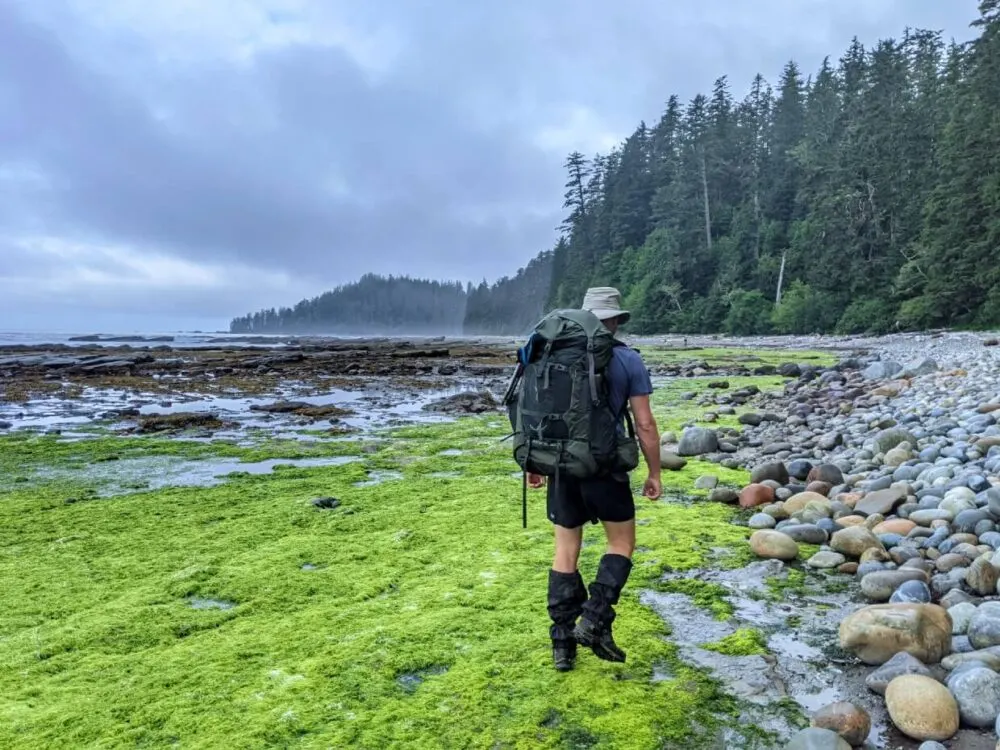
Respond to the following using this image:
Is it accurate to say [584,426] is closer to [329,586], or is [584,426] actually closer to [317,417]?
[329,586]

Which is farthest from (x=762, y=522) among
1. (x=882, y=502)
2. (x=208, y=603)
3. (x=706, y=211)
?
(x=706, y=211)

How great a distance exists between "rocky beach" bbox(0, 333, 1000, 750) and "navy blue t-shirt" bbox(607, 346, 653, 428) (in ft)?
4.31

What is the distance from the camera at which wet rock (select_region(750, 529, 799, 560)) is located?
458 cm

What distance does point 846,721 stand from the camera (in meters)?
2.55

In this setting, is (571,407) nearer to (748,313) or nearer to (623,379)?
(623,379)

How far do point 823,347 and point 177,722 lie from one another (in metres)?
34.3

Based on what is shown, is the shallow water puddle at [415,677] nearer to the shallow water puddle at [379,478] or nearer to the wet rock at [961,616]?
the wet rock at [961,616]

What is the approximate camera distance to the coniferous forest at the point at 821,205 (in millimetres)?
34062

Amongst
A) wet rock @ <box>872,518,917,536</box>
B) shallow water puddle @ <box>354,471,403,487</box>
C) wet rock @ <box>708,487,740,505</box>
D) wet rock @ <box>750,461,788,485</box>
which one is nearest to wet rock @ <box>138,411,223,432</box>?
shallow water puddle @ <box>354,471,403,487</box>

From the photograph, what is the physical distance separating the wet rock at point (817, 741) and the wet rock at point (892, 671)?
55 cm

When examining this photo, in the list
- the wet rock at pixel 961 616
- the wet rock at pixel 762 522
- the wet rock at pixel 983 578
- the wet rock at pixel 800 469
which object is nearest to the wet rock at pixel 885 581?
the wet rock at pixel 983 578

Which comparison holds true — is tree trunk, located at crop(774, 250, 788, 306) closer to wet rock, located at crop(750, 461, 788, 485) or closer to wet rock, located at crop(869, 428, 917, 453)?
wet rock, located at crop(869, 428, 917, 453)

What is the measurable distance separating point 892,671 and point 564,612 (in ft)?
4.89

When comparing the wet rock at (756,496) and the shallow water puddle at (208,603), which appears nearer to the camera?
the shallow water puddle at (208,603)
